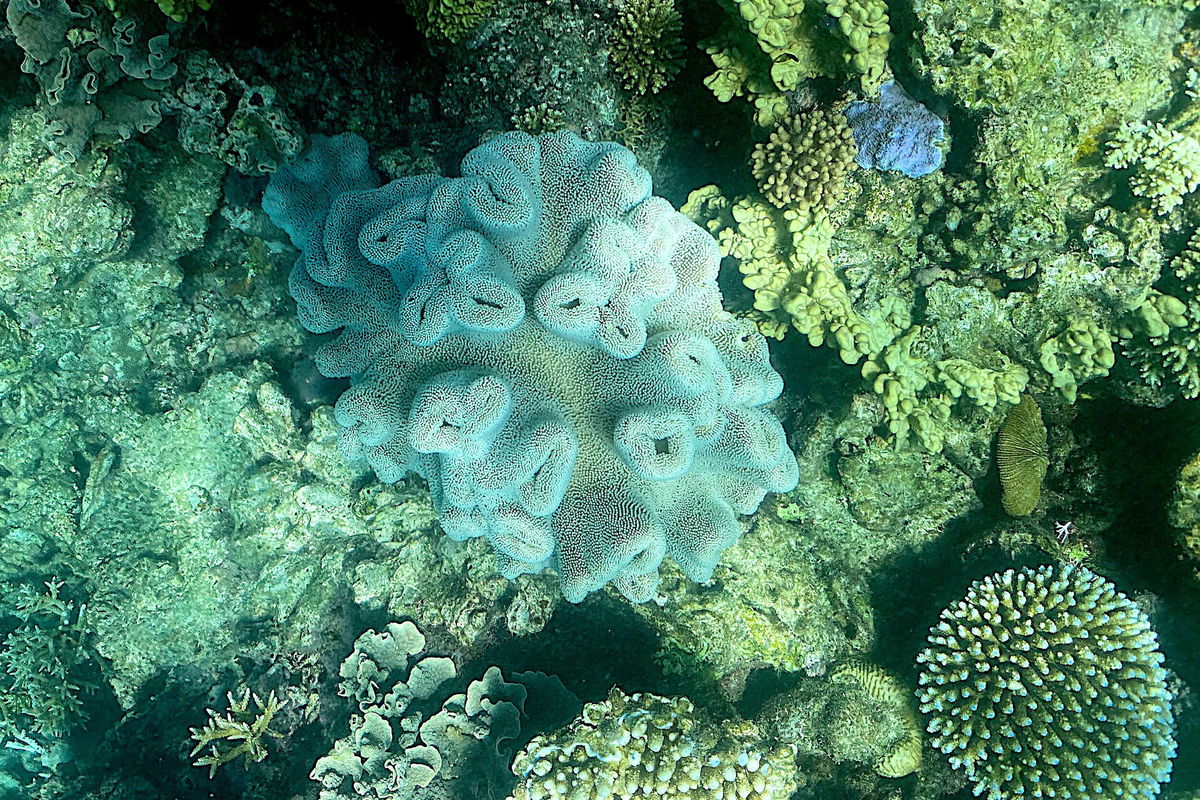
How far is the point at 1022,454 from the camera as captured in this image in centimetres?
388

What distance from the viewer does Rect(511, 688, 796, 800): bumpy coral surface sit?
11.2 feet

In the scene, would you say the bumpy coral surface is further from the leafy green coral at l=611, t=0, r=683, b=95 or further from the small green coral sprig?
the leafy green coral at l=611, t=0, r=683, b=95

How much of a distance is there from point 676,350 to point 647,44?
75.4 inches

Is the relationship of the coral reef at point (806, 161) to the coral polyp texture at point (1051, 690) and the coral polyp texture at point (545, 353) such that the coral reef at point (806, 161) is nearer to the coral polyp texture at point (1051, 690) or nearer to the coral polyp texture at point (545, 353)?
the coral polyp texture at point (545, 353)

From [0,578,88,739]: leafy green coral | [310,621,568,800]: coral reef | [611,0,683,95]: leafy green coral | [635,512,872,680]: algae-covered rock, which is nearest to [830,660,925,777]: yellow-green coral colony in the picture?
[635,512,872,680]: algae-covered rock

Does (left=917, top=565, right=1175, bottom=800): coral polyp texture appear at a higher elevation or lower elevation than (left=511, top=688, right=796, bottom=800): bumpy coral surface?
higher

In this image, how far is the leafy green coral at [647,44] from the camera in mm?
3764

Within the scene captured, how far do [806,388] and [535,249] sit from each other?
6.79 ft

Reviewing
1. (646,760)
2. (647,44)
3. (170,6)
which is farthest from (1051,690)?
(170,6)

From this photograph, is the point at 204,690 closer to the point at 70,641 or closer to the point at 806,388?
the point at 70,641

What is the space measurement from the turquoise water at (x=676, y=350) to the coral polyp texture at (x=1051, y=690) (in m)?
0.02

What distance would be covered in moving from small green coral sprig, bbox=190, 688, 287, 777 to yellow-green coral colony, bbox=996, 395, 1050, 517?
519cm

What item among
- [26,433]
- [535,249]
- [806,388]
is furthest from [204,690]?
[806,388]

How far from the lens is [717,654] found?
167 inches
